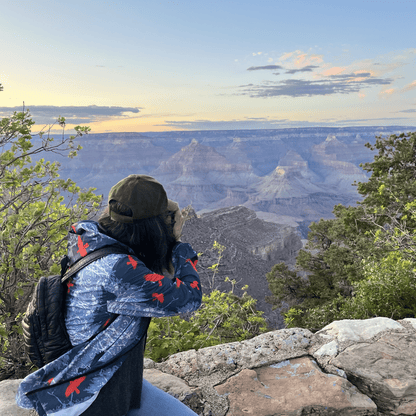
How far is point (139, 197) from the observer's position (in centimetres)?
165

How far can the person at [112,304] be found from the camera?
1.54 m

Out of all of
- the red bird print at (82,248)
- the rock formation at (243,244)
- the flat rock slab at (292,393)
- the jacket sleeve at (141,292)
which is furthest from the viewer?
the rock formation at (243,244)

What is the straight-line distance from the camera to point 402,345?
9.57ft

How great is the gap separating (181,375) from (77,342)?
4.74 feet

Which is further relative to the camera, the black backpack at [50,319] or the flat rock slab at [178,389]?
the flat rock slab at [178,389]

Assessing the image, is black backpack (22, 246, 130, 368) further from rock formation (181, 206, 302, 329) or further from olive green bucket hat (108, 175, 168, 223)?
rock formation (181, 206, 302, 329)

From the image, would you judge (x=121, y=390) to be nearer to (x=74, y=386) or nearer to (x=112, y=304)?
(x=74, y=386)

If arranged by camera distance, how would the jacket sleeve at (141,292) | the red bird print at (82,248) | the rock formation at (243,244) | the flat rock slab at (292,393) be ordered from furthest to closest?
the rock formation at (243,244)
the flat rock slab at (292,393)
the red bird print at (82,248)
the jacket sleeve at (141,292)

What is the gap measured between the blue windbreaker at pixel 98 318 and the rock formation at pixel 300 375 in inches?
29.4

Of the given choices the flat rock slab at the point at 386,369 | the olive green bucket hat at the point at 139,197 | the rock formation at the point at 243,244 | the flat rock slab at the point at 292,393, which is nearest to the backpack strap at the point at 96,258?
the olive green bucket hat at the point at 139,197

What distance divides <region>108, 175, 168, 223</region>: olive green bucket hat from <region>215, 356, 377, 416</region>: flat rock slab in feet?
5.48

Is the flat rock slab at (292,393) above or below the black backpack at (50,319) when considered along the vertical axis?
below

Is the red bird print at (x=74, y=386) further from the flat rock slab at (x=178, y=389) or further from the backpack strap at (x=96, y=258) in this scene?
the flat rock slab at (x=178, y=389)

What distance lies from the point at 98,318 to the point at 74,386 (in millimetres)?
356
